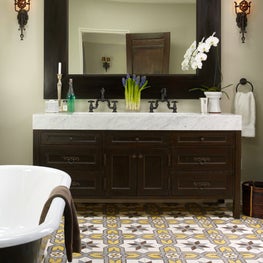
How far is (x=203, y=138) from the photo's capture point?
3.65 meters

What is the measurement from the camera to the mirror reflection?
13.4 ft

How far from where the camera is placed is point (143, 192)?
12.1 ft

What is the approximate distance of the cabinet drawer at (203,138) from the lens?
3.65 metres

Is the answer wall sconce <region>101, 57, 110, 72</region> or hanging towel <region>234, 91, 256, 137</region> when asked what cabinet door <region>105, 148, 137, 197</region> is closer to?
wall sconce <region>101, 57, 110, 72</region>

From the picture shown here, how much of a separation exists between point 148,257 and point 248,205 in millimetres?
1405

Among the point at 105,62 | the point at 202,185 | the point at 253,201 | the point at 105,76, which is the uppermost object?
the point at 105,62

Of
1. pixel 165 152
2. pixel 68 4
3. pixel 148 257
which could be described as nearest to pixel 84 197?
pixel 165 152

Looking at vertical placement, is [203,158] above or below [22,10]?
below

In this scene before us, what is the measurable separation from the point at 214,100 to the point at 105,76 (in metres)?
1.11

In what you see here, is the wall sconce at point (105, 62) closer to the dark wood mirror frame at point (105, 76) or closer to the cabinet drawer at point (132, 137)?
the dark wood mirror frame at point (105, 76)

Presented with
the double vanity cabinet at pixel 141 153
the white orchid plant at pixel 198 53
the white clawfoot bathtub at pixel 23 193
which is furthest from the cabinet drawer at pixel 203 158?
the white clawfoot bathtub at pixel 23 193

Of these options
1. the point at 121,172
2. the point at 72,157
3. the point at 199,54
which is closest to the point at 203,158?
the point at 121,172

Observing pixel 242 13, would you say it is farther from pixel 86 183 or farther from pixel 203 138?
pixel 86 183

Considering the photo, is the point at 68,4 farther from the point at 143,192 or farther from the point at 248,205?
the point at 248,205
